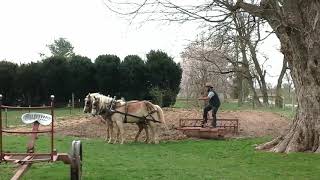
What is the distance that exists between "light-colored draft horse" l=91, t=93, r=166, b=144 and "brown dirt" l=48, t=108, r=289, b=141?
146 centimetres

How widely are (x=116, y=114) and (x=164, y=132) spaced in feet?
11.7

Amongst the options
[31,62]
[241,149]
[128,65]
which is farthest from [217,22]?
[31,62]

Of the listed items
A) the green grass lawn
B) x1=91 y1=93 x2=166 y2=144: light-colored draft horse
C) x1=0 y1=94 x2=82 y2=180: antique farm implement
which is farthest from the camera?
x1=91 y1=93 x2=166 y2=144: light-colored draft horse

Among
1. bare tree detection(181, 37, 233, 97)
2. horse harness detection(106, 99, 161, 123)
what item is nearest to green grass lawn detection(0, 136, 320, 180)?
horse harness detection(106, 99, 161, 123)

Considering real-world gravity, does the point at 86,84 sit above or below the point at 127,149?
above

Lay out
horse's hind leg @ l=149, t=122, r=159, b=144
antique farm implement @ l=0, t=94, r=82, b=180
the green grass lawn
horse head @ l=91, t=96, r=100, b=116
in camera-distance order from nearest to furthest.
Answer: antique farm implement @ l=0, t=94, r=82, b=180 → the green grass lawn → horse head @ l=91, t=96, r=100, b=116 → horse's hind leg @ l=149, t=122, r=159, b=144

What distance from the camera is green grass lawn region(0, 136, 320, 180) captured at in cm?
1221

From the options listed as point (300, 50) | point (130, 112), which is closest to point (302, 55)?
point (300, 50)

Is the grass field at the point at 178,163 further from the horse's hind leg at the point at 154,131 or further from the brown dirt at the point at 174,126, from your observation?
the brown dirt at the point at 174,126

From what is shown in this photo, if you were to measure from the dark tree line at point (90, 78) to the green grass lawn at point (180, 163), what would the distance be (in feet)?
78.5

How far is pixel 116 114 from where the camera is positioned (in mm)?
20500

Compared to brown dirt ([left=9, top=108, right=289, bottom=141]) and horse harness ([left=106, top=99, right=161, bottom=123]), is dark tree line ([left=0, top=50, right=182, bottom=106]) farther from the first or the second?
horse harness ([left=106, top=99, right=161, bottom=123])

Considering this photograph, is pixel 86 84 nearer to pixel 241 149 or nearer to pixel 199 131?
pixel 199 131

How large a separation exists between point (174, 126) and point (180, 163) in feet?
33.5
